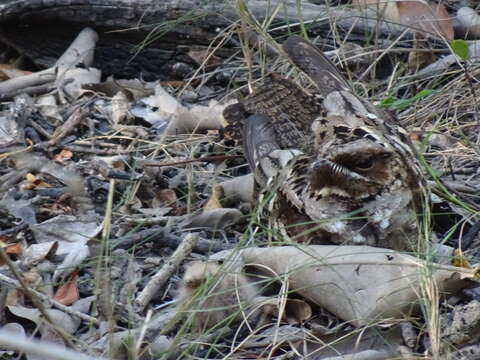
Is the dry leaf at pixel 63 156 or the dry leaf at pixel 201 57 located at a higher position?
the dry leaf at pixel 201 57

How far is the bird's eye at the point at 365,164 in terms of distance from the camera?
293 cm

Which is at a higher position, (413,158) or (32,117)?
(413,158)

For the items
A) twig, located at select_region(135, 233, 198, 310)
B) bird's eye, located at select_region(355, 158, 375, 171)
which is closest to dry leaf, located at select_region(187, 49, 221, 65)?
twig, located at select_region(135, 233, 198, 310)

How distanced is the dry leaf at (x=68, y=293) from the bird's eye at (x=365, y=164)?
0.94 meters

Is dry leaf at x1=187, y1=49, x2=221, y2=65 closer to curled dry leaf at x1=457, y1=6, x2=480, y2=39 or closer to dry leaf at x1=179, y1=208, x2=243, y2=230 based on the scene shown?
curled dry leaf at x1=457, y1=6, x2=480, y2=39

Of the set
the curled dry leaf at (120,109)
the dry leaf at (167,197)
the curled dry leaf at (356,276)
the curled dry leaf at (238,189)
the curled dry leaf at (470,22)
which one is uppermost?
the curled dry leaf at (356,276)

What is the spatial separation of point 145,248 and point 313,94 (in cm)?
91

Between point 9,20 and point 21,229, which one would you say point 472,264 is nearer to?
point 21,229

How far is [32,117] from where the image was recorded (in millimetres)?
4285

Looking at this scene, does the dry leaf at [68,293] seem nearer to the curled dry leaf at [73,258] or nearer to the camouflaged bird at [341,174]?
the curled dry leaf at [73,258]

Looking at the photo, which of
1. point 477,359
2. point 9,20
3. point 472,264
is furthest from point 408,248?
point 9,20

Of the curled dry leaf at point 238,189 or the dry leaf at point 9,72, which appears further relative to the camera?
the dry leaf at point 9,72

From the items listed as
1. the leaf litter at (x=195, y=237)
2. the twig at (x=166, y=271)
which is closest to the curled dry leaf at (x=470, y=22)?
the leaf litter at (x=195, y=237)

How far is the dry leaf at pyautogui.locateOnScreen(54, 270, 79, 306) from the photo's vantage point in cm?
291
